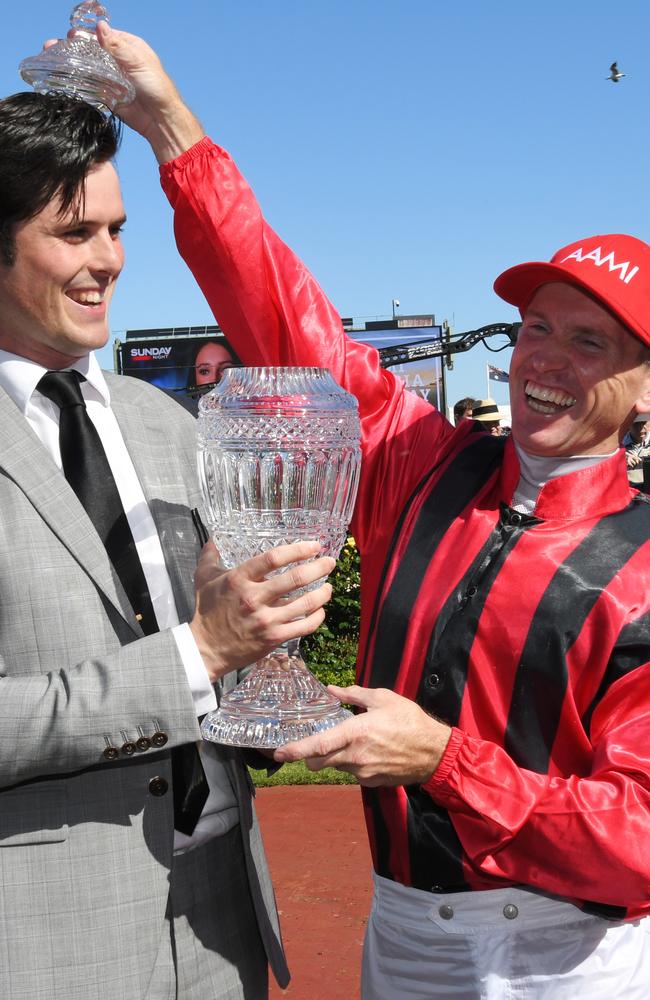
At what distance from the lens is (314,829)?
564 cm

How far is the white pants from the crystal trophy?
1.54 ft

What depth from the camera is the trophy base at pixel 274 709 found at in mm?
1750

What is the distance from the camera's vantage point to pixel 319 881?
500 cm

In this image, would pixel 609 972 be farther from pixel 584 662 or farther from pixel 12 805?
pixel 12 805

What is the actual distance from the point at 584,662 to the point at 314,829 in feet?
13.4

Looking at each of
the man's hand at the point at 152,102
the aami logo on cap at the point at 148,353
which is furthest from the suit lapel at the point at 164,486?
the aami logo on cap at the point at 148,353

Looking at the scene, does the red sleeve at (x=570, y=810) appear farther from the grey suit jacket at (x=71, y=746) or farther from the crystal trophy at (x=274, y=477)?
the grey suit jacket at (x=71, y=746)

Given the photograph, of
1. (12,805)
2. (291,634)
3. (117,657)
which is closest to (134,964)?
(12,805)

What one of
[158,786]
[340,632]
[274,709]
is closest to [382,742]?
[274,709]

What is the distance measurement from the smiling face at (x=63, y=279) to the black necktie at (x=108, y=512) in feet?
0.27

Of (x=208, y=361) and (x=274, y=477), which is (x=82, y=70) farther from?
(x=208, y=361)

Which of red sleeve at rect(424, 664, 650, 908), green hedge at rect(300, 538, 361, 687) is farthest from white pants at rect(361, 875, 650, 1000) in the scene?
green hedge at rect(300, 538, 361, 687)

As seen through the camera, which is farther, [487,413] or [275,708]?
[487,413]

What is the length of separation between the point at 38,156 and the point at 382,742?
1.29m
